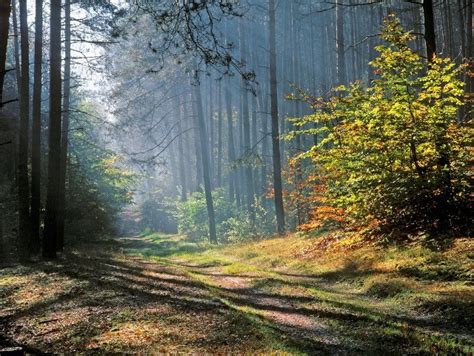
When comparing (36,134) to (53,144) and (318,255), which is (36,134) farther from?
(318,255)

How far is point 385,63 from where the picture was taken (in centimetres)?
981

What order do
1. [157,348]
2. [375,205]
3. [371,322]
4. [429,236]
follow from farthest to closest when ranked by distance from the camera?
1. [375,205]
2. [429,236]
3. [371,322]
4. [157,348]

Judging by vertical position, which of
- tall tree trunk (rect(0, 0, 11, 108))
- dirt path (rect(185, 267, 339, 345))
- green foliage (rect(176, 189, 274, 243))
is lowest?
dirt path (rect(185, 267, 339, 345))

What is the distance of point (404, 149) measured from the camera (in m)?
9.98

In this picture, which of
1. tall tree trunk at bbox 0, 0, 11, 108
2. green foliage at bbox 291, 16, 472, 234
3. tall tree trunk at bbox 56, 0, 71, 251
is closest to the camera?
tall tree trunk at bbox 0, 0, 11, 108

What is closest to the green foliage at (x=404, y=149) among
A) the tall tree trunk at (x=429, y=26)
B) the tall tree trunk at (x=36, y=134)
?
the tall tree trunk at (x=429, y=26)

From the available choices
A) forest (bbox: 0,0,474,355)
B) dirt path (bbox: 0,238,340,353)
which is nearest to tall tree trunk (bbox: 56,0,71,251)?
forest (bbox: 0,0,474,355)

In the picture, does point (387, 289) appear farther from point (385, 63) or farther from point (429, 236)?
point (385, 63)

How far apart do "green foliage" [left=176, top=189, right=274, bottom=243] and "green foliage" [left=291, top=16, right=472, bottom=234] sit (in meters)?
14.7

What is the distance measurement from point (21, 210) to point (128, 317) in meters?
9.43

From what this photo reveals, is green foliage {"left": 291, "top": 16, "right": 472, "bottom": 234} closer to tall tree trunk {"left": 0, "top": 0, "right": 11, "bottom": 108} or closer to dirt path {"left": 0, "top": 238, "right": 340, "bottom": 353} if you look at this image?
dirt path {"left": 0, "top": 238, "right": 340, "bottom": 353}

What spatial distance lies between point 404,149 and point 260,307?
5181mm

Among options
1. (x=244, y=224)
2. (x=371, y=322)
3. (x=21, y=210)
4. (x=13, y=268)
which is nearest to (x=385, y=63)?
(x=371, y=322)

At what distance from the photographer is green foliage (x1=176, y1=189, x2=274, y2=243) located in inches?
1033
